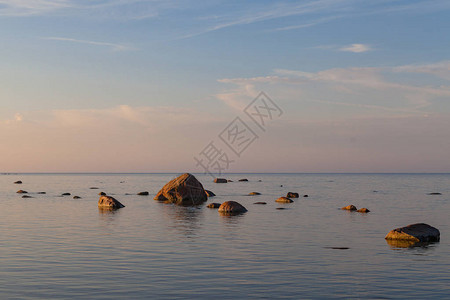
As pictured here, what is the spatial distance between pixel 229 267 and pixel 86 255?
7073 mm

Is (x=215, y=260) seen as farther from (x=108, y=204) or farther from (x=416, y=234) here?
(x=108, y=204)

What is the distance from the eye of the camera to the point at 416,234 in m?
26.5

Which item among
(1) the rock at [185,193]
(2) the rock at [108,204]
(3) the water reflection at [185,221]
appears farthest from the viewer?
(1) the rock at [185,193]

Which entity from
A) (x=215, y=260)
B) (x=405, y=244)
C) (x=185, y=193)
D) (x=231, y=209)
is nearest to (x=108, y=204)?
(x=185, y=193)

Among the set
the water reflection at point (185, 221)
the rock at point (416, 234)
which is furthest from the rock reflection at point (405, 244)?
the water reflection at point (185, 221)

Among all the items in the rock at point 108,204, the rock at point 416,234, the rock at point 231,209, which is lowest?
the rock at point 108,204

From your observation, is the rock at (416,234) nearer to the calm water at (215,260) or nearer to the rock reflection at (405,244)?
the rock reflection at (405,244)

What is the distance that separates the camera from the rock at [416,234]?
86.8ft

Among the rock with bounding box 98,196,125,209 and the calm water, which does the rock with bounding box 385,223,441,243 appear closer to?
the calm water

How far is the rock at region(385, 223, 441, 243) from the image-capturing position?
26453mm

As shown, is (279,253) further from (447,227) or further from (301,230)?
(447,227)

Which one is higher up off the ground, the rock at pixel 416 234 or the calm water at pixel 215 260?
the rock at pixel 416 234

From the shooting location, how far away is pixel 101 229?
108 ft

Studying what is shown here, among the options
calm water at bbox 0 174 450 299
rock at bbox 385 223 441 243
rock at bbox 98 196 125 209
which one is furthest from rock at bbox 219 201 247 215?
rock at bbox 385 223 441 243
